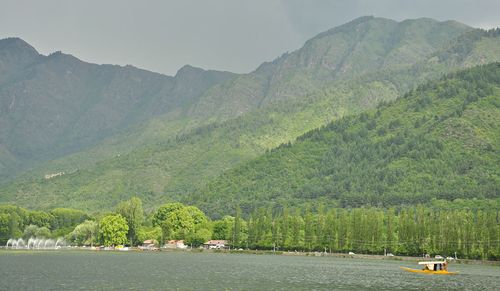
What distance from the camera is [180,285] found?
322 ft

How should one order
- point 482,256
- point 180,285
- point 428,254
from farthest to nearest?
point 428,254
point 482,256
point 180,285

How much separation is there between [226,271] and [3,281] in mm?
41709

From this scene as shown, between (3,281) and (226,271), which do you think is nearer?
(3,281)

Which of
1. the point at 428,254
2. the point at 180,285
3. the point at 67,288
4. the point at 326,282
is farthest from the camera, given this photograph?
the point at 428,254

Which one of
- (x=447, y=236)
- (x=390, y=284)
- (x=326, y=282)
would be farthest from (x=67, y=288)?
(x=447, y=236)

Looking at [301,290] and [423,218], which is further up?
[423,218]

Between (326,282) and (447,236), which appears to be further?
(447,236)

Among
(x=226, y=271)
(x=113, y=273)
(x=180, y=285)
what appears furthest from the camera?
(x=226, y=271)

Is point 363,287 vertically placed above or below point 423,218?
below

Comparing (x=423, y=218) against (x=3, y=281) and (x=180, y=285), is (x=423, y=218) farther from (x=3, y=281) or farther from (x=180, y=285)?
(x=3, y=281)

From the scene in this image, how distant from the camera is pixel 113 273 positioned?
118 metres

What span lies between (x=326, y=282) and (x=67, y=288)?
39.4m

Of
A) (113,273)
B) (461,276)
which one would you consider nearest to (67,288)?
(113,273)

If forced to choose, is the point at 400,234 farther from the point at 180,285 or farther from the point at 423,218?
the point at 180,285
